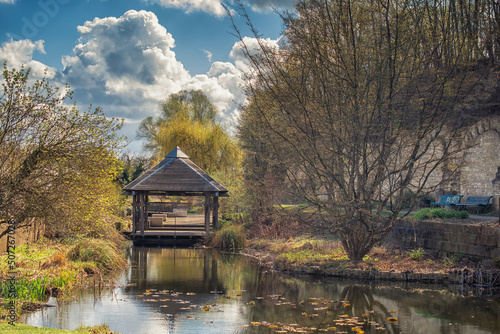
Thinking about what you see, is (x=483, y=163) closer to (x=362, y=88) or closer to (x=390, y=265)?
(x=390, y=265)

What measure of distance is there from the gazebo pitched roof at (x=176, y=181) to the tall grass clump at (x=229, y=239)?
2394 millimetres

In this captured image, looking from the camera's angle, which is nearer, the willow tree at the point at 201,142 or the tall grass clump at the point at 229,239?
the tall grass clump at the point at 229,239

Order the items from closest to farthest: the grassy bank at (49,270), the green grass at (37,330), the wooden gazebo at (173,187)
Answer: the green grass at (37,330) → the grassy bank at (49,270) → the wooden gazebo at (173,187)

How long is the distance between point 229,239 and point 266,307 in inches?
413

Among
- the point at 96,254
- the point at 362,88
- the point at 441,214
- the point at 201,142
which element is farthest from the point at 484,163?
the point at 201,142

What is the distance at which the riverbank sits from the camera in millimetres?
12820

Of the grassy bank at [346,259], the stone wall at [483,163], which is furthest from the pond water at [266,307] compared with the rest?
the stone wall at [483,163]

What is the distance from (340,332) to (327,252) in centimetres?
848

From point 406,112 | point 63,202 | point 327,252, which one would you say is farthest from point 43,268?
point 406,112

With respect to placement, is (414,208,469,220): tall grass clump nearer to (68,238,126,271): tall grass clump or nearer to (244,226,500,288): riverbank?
(244,226,500,288): riverbank

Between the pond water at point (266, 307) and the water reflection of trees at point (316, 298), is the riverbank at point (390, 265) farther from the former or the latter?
the water reflection of trees at point (316, 298)

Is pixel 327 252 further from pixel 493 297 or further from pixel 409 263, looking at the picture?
pixel 493 297

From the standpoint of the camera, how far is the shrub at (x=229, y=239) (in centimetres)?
2088

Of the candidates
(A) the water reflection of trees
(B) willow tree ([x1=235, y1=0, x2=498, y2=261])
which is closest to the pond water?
(A) the water reflection of trees
